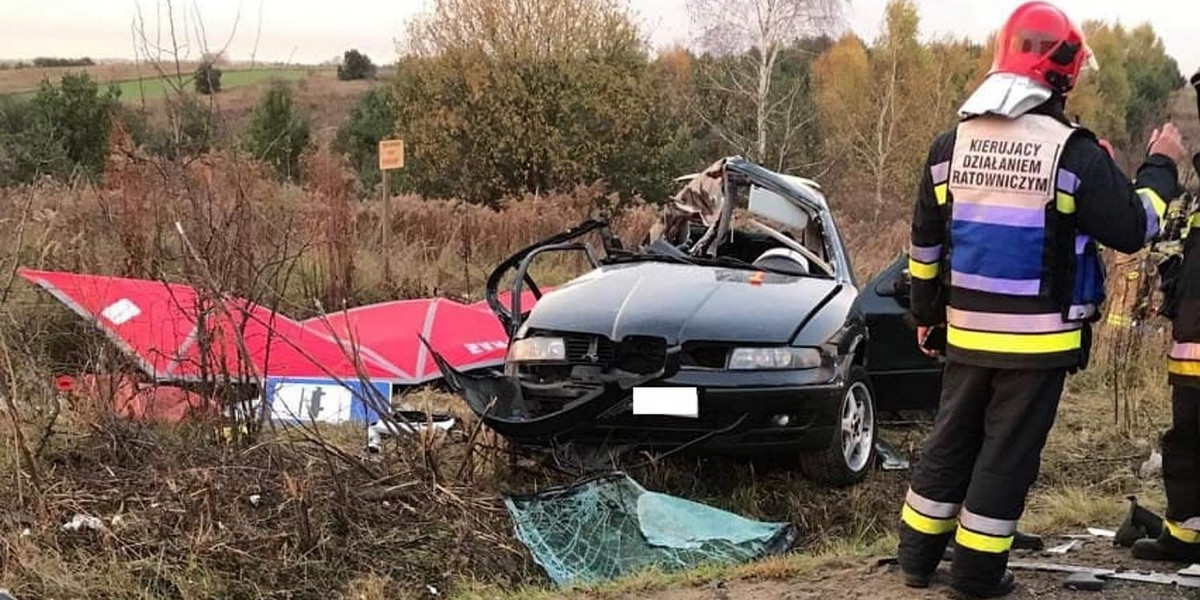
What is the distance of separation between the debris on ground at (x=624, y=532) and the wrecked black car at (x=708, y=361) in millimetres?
297

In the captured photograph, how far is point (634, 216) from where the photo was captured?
626 inches

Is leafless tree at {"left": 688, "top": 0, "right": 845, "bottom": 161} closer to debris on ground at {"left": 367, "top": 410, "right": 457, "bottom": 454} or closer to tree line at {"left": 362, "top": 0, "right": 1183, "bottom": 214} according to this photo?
tree line at {"left": 362, "top": 0, "right": 1183, "bottom": 214}

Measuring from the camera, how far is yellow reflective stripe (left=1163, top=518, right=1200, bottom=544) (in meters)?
3.92

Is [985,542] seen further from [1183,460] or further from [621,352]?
[621,352]

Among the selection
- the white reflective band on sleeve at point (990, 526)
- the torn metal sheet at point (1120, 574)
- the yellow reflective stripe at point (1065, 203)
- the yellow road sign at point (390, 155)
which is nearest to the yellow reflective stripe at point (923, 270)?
the yellow reflective stripe at point (1065, 203)

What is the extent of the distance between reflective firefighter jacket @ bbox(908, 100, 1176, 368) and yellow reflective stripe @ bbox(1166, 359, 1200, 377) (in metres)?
0.48

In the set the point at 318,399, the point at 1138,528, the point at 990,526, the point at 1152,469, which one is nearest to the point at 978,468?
the point at 990,526

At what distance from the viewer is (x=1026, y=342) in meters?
3.46

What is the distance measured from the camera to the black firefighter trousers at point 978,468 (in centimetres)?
351

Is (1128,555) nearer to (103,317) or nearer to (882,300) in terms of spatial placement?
(882,300)

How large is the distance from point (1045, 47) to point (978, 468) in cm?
135

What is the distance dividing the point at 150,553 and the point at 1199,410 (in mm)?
3834

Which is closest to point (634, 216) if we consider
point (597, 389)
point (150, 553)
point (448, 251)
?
point (448, 251)

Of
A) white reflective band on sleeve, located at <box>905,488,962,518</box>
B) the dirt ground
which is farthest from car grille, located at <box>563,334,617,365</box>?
white reflective band on sleeve, located at <box>905,488,962,518</box>
